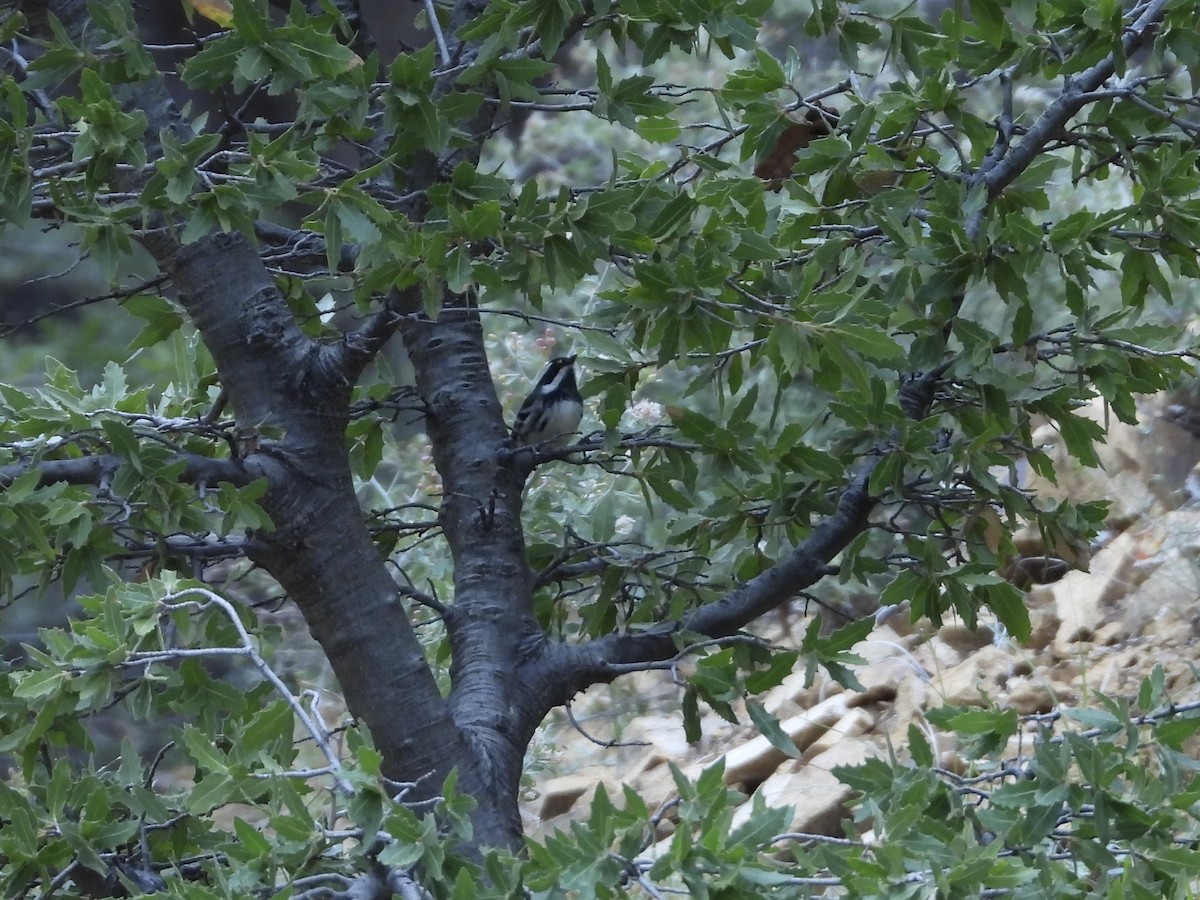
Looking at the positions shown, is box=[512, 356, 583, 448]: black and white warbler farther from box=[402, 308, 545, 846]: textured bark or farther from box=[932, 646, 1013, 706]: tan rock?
box=[932, 646, 1013, 706]: tan rock

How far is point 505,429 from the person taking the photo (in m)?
2.32

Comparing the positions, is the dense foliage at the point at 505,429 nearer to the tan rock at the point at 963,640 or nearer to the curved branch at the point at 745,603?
the curved branch at the point at 745,603

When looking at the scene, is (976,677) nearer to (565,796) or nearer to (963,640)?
(963,640)

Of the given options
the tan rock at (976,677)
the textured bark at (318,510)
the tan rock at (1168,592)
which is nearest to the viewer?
the textured bark at (318,510)

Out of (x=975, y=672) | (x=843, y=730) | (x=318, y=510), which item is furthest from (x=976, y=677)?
(x=318, y=510)

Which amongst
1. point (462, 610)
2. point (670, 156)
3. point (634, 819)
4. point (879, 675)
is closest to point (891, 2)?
point (670, 156)

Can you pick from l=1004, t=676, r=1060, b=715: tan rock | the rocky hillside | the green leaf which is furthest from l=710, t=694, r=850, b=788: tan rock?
the green leaf

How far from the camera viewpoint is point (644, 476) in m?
2.11

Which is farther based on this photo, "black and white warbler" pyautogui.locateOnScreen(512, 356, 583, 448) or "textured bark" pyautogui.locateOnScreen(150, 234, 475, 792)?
"black and white warbler" pyautogui.locateOnScreen(512, 356, 583, 448)

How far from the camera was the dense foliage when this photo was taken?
145cm

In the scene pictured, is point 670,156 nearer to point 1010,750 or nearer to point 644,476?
point 1010,750

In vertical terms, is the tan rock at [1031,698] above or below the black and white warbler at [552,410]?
below

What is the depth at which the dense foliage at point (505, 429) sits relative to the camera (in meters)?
1.45

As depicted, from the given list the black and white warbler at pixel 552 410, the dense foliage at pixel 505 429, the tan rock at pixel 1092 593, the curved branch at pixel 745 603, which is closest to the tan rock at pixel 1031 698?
the tan rock at pixel 1092 593
